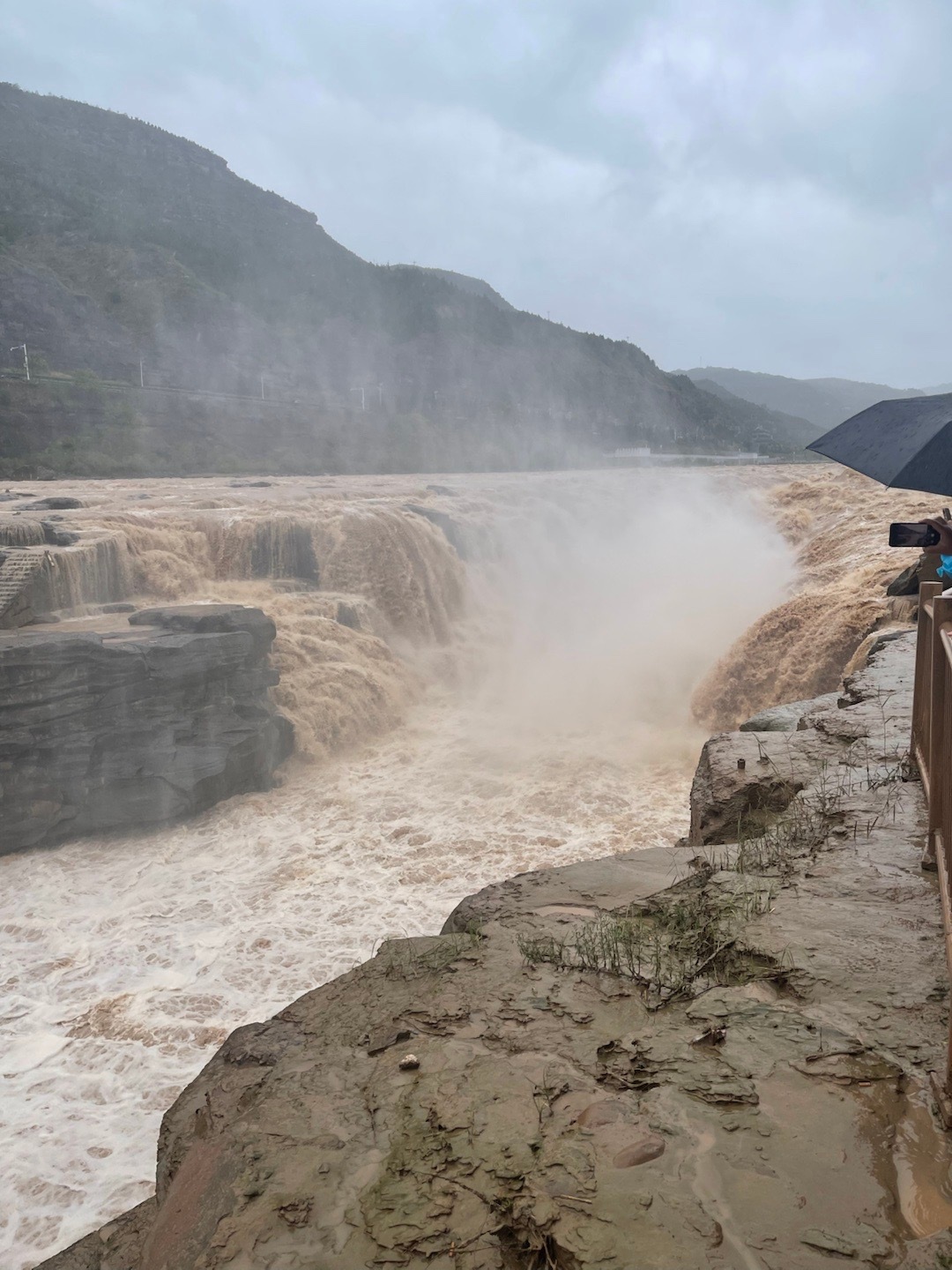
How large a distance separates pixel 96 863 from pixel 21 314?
35161 millimetres

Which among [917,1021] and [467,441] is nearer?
[917,1021]

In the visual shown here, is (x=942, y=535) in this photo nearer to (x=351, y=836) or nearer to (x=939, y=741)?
(x=939, y=741)

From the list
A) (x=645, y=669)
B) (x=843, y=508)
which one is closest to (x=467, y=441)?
(x=843, y=508)

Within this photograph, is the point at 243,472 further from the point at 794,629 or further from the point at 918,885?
the point at 918,885

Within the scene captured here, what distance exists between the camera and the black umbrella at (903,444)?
112 inches

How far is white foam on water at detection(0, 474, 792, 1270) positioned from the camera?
546 cm

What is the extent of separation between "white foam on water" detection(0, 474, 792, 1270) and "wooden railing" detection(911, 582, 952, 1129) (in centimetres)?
444

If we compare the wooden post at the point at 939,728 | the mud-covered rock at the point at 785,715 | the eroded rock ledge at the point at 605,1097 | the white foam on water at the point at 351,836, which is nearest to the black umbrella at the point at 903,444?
the wooden post at the point at 939,728

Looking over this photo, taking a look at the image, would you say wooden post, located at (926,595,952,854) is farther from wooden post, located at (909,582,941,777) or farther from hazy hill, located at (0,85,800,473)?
hazy hill, located at (0,85,800,473)

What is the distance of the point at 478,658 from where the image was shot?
15242 mm

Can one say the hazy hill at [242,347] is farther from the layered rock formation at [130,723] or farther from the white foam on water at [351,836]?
the layered rock formation at [130,723]

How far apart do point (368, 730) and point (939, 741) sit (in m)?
9.89

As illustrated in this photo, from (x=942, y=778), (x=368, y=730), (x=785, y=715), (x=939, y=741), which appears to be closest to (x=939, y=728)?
Result: (x=939, y=741)

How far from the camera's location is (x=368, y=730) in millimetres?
Result: 12070
